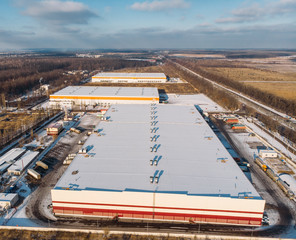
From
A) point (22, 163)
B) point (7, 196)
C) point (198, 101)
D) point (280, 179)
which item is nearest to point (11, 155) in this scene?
point (22, 163)

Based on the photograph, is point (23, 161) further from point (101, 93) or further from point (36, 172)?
point (101, 93)

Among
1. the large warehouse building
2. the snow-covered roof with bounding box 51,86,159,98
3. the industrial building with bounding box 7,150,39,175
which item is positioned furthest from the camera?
the snow-covered roof with bounding box 51,86,159,98

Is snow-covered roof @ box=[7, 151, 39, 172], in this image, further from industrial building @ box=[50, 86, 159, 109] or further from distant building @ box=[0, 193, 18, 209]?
industrial building @ box=[50, 86, 159, 109]

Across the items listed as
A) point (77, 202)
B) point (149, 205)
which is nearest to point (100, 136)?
point (77, 202)

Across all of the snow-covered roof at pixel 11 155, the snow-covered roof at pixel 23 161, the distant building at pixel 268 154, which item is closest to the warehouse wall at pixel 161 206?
the snow-covered roof at pixel 23 161

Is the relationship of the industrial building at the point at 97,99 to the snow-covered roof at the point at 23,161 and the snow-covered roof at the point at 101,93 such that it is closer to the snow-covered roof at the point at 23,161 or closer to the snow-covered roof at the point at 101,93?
the snow-covered roof at the point at 101,93

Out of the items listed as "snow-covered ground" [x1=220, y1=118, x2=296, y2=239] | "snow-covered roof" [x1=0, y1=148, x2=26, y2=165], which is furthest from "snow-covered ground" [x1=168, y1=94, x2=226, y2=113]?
"snow-covered roof" [x1=0, y1=148, x2=26, y2=165]

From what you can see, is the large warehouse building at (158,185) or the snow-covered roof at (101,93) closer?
the large warehouse building at (158,185)

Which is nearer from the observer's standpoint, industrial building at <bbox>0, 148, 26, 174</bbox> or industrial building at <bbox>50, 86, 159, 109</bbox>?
industrial building at <bbox>0, 148, 26, 174</bbox>
